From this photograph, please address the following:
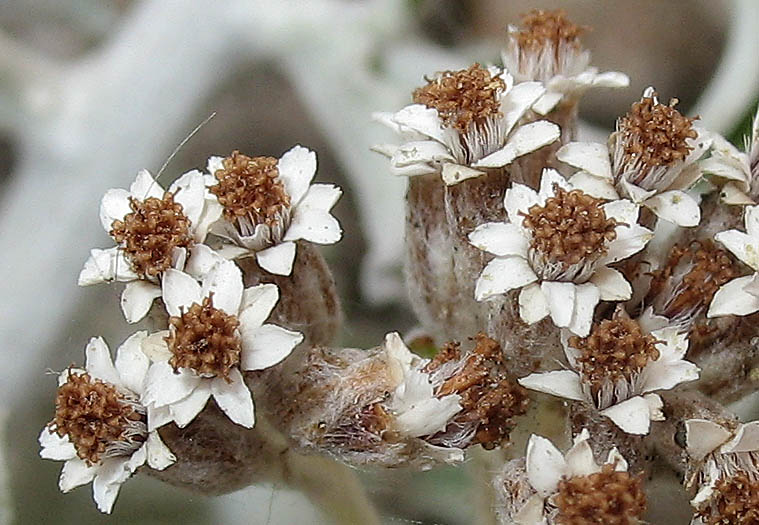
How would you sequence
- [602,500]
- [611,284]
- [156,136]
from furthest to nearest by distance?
1. [156,136]
2. [611,284]
3. [602,500]

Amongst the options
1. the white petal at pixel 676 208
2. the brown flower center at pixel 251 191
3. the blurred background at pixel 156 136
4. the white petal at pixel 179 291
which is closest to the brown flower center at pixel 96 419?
Answer: the white petal at pixel 179 291

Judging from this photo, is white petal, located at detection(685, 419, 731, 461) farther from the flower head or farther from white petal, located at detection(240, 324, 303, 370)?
white petal, located at detection(240, 324, 303, 370)

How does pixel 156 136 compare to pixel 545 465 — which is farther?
pixel 156 136

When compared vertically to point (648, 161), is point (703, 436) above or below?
below

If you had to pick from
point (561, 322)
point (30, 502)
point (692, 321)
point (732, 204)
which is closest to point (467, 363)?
point (561, 322)

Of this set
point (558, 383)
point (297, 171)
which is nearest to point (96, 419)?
point (297, 171)

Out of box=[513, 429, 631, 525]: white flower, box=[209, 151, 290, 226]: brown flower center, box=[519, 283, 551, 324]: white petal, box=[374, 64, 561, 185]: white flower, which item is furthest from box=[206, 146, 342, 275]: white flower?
box=[513, 429, 631, 525]: white flower

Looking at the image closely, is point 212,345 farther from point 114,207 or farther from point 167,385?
point 114,207
